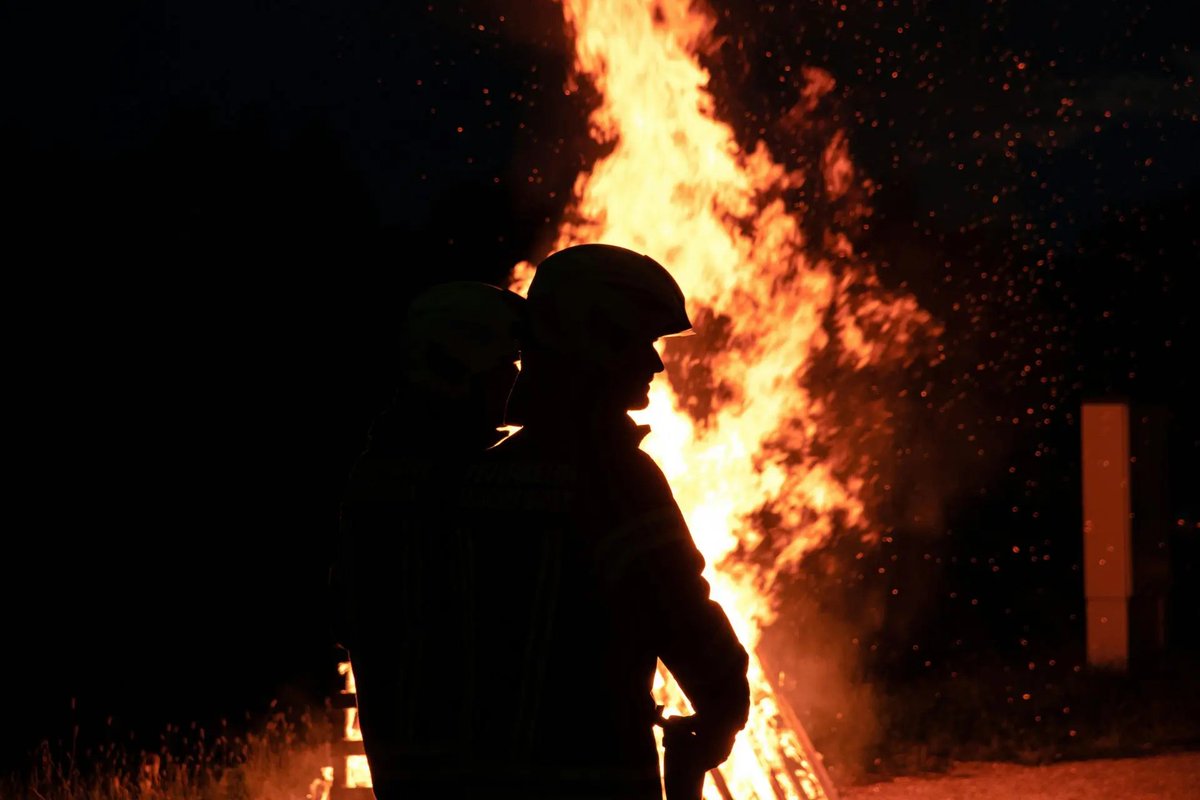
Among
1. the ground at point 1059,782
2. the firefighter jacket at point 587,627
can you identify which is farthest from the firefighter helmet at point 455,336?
the ground at point 1059,782

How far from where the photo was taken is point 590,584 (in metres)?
2.46

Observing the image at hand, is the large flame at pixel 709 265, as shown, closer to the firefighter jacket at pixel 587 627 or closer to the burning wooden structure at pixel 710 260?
the burning wooden structure at pixel 710 260

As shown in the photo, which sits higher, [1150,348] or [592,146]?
[1150,348]

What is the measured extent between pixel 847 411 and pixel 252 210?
229 inches

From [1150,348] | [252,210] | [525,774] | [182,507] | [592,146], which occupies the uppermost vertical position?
[1150,348]

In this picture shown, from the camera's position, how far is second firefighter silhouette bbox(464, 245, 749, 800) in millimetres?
2426

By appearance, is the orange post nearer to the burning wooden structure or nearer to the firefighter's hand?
the burning wooden structure

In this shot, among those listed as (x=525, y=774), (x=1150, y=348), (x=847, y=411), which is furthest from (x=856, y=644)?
(x=1150, y=348)

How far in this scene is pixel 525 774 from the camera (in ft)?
8.26

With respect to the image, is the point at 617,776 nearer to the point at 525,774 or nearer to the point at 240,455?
the point at 525,774

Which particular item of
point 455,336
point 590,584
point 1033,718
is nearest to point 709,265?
point 455,336

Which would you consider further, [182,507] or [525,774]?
[182,507]

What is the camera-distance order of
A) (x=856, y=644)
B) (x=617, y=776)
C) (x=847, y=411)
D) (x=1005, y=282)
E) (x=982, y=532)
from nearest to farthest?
(x=617, y=776) < (x=856, y=644) < (x=847, y=411) < (x=982, y=532) < (x=1005, y=282)

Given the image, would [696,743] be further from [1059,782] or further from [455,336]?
[1059,782]
